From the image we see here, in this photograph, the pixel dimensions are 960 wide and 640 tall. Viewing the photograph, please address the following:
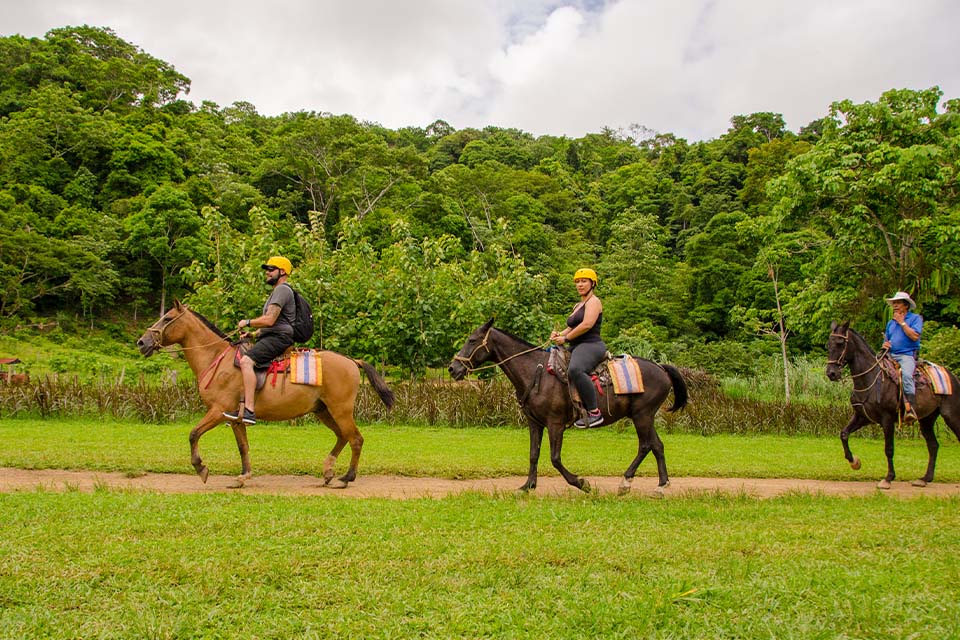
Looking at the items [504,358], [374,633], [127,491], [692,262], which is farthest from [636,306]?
[374,633]

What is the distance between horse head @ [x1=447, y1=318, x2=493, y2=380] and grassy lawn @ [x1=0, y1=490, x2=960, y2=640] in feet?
6.96

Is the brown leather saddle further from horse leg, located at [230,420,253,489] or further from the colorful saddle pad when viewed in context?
horse leg, located at [230,420,253,489]

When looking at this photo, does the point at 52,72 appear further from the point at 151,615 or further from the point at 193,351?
the point at 151,615

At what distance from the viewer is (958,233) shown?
53.8 ft

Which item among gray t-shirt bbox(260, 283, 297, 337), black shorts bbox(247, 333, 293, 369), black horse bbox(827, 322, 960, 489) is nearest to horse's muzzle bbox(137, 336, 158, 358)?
black shorts bbox(247, 333, 293, 369)

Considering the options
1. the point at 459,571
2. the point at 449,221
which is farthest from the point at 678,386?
the point at 449,221

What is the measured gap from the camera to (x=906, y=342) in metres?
10.0

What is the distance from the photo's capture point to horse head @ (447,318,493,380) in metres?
8.50

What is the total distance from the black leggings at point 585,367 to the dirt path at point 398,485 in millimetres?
1242

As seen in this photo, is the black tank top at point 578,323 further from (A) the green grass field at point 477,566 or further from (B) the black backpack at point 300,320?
(B) the black backpack at point 300,320

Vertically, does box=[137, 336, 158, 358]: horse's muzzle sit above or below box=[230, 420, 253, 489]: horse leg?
above

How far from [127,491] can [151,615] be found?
419 centimetres

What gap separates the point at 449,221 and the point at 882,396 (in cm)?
3956

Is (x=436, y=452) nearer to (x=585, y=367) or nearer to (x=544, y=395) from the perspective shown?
(x=544, y=395)
